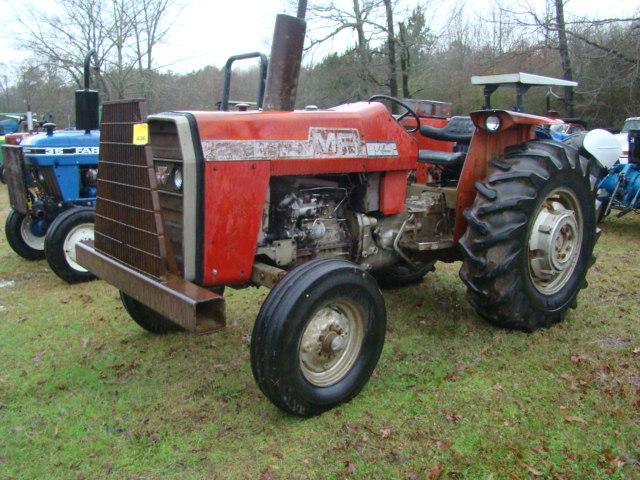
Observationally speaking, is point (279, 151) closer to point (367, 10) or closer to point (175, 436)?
point (175, 436)

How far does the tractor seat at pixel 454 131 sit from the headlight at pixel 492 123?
2.09ft

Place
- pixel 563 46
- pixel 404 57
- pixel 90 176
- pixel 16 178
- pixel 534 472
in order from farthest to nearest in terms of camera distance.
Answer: pixel 404 57 → pixel 563 46 → pixel 90 176 → pixel 16 178 → pixel 534 472

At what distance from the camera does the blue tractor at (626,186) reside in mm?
7633

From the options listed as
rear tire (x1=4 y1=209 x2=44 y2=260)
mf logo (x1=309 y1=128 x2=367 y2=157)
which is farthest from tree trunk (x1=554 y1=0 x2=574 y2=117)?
mf logo (x1=309 y1=128 x2=367 y2=157)

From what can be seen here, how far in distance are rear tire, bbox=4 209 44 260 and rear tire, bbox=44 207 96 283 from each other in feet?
4.29

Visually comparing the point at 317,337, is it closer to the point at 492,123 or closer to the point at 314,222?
the point at 314,222

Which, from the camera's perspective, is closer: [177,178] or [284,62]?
[177,178]

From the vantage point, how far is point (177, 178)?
115 inches

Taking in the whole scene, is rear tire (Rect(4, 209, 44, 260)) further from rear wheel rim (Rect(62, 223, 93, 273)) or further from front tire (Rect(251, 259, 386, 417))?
front tire (Rect(251, 259, 386, 417))

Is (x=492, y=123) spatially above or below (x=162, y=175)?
above

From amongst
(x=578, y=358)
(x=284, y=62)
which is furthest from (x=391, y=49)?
(x=578, y=358)

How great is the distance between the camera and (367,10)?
62.9ft

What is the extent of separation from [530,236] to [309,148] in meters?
1.68

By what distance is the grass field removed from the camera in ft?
8.46
